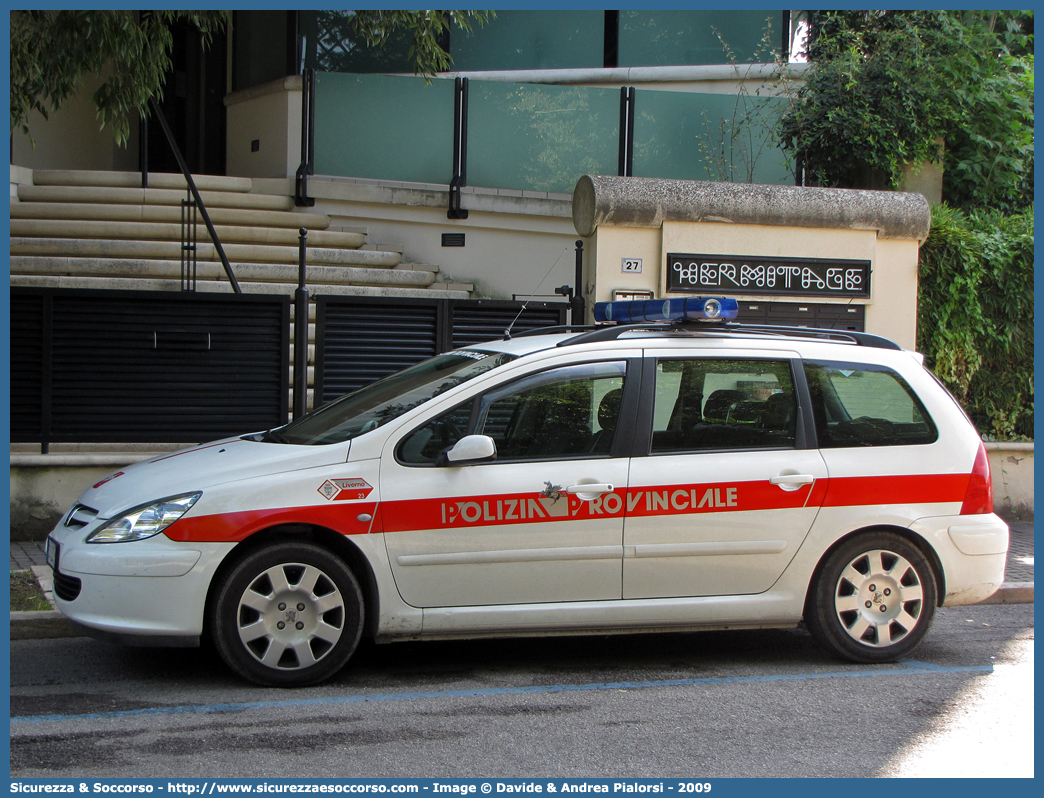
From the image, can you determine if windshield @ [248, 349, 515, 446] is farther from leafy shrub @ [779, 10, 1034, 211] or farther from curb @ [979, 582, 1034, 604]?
leafy shrub @ [779, 10, 1034, 211]

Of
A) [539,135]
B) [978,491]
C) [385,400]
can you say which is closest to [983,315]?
[978,491]

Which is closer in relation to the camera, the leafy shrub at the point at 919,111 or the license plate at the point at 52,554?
the license plate at the point at 52,554

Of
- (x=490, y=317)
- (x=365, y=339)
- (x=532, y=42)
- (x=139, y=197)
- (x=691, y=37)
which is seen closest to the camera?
(x=365, y=339)

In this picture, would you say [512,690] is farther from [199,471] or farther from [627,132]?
[627,132]

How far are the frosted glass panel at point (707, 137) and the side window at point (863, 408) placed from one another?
725 cm

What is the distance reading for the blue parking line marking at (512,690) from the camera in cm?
462

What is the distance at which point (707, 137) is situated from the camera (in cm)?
1256

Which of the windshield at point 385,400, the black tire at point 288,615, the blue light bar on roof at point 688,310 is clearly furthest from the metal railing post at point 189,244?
the black tire at point 288,615

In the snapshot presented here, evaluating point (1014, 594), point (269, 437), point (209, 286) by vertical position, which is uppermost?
point (209, 286)

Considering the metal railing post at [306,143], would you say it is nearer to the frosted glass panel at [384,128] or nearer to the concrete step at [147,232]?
the frosted glass panel at [384,128]

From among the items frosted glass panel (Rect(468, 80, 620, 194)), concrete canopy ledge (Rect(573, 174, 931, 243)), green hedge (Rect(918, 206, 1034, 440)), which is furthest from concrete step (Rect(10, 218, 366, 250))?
green hedge (Rect(918, 206, 1034, 440))

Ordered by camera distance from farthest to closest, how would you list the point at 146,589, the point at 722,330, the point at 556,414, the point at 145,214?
the point at 145,214
the point at 722,330
the point at 556,414
the point at 146,589

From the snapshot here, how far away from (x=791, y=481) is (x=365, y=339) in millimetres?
4720

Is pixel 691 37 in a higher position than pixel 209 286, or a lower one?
higher
